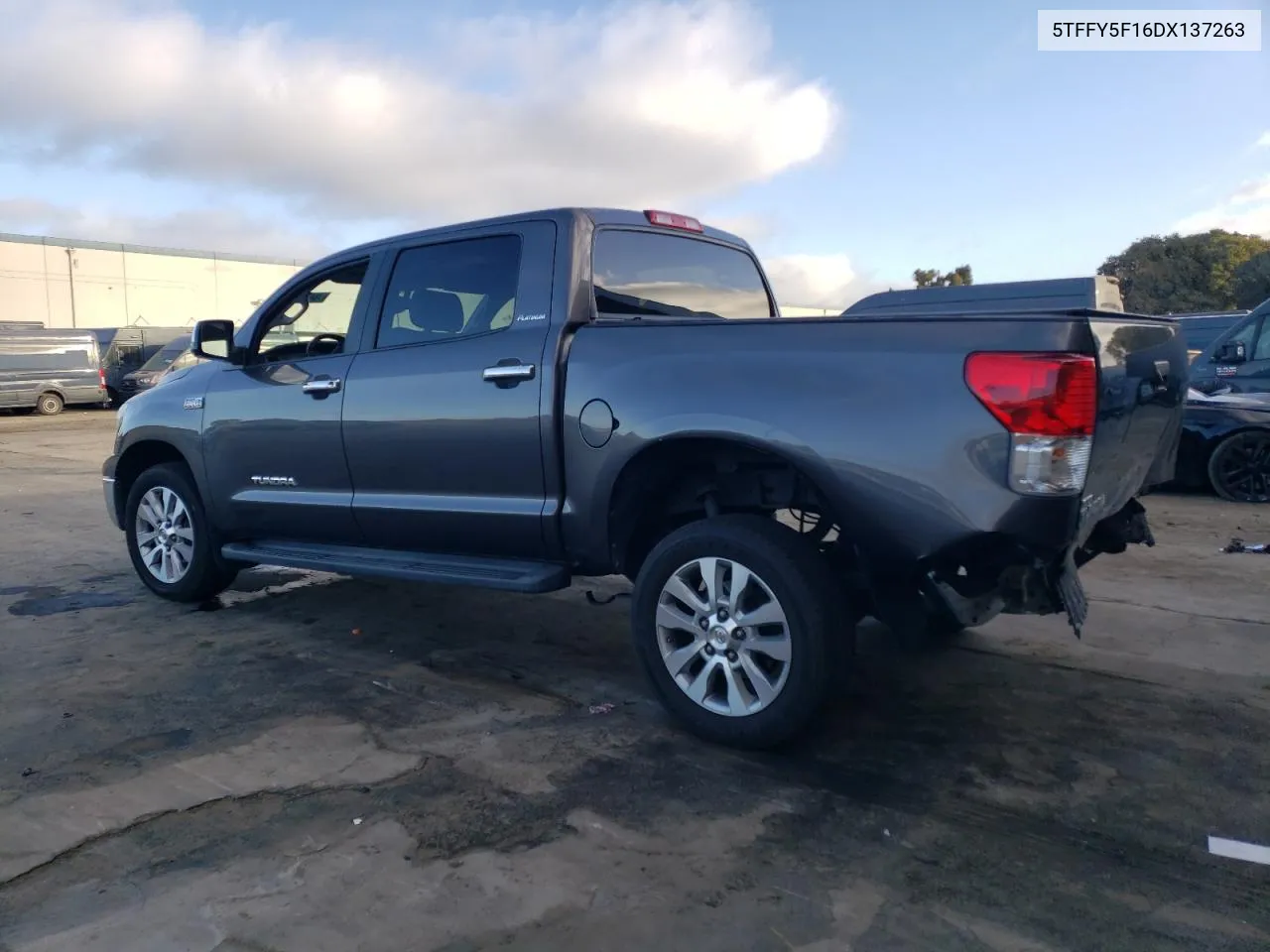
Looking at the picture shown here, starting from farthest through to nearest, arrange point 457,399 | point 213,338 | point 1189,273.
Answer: point 1189,273
point 213,338
point 457,399

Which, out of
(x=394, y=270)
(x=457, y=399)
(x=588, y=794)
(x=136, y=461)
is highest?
(x=394, y=270)

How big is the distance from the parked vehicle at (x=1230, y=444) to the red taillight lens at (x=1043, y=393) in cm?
690

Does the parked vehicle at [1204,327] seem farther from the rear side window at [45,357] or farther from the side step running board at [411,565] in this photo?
the rear side window at [45,357]

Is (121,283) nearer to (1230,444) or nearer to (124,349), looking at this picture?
(124,349)

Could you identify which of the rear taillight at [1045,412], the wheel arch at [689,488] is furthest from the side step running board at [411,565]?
the rear taillight at [1045,412]

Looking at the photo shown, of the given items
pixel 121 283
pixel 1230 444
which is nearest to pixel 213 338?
pixel 1230 444

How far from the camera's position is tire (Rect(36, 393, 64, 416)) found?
22.8 m

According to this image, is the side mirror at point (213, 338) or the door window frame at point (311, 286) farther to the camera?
the side mirror at point (213, 338)

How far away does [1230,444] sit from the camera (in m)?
8.93

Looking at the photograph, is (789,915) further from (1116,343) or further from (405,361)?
(405,361)

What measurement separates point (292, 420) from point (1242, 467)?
8.09 m

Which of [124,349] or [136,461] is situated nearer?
[136,461]

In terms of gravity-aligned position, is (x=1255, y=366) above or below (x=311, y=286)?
below

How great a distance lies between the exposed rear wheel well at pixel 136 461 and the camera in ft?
19.3
